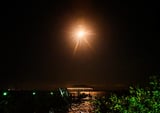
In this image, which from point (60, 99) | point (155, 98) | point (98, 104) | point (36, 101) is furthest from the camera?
point (60, 99)

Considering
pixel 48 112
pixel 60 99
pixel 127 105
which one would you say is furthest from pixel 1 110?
pixel 60 99

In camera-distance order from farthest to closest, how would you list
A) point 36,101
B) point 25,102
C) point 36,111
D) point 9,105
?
point 36,101, point 36,111, point 25,102, point 9,105

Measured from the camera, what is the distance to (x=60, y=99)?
85.6 m

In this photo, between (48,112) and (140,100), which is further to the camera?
(48,112)

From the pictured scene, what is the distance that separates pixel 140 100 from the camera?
442 inches

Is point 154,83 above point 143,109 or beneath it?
above

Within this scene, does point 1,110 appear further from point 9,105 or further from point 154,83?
point 154,83

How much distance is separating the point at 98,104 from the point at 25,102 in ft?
110

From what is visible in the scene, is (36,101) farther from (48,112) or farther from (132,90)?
(132,90)

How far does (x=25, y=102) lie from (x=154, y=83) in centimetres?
3815

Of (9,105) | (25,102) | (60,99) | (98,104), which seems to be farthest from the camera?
(60,99)

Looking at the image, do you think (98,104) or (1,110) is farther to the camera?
(1,110)

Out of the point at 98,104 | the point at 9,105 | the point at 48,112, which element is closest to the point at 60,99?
the point at 48,112

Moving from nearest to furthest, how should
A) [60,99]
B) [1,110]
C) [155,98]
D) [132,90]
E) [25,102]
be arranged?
1. [155,98]
2. [132,90]
3. [1,110]
4. [25,102]
5. [60,99]
